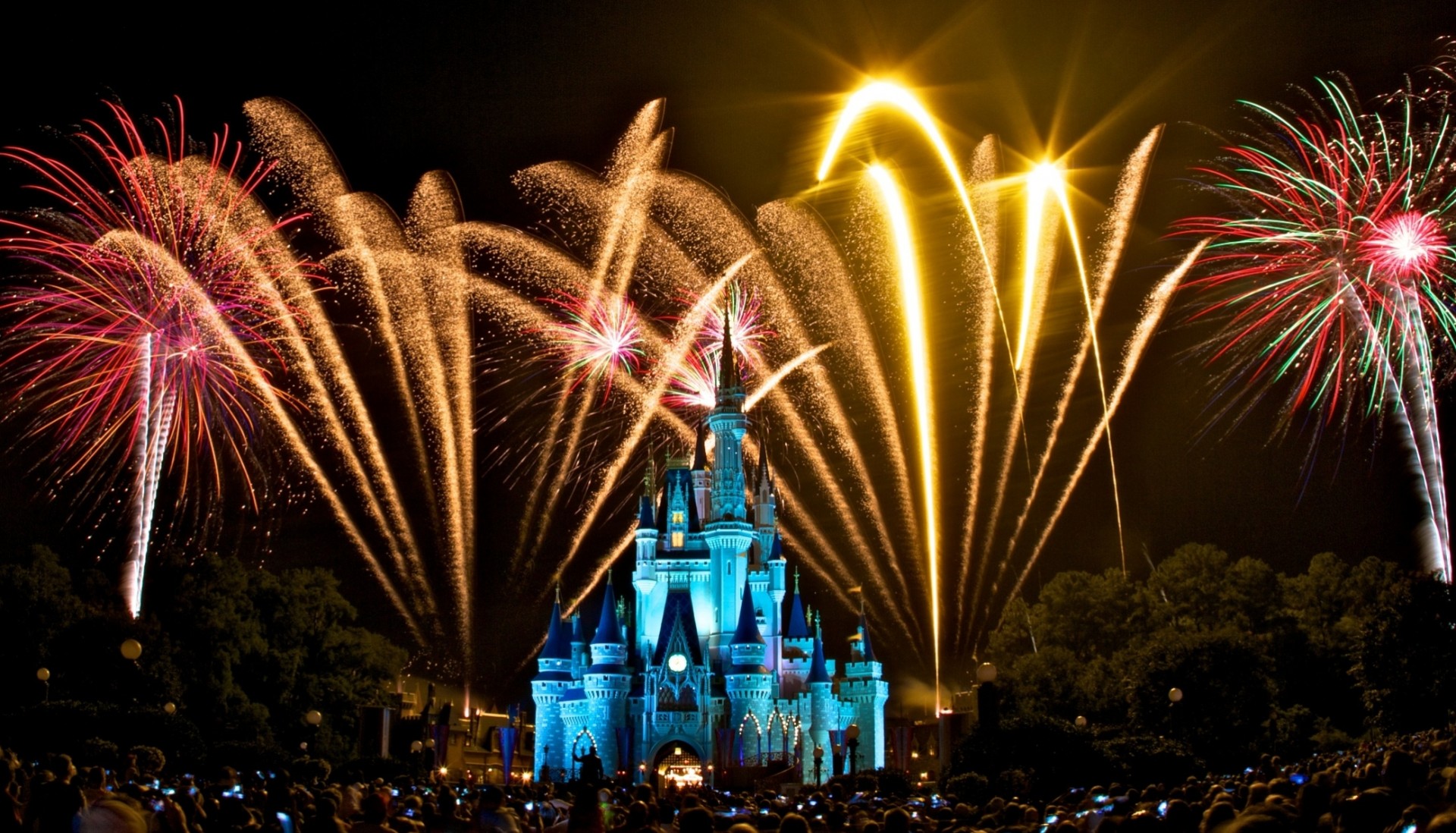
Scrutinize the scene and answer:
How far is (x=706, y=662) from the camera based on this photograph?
87438 mm

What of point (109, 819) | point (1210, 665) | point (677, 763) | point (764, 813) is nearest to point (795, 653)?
point (677, 763)

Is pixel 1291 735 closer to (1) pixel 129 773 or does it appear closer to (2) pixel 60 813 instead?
(1) pixel 129 773

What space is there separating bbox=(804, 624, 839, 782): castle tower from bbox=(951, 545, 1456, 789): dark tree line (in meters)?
10.5

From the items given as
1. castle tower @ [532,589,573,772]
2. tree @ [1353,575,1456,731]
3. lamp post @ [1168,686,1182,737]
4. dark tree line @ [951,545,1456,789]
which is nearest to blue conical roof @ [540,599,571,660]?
castle tower @ [532,589,573,772]

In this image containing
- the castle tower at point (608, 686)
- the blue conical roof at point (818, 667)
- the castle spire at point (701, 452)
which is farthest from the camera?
the castle spire at point (701, 452)

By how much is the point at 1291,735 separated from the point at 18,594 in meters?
54.8

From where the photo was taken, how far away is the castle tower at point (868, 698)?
90.7 metres

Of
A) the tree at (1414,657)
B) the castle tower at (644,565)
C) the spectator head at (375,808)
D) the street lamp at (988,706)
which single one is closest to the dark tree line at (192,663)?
the castle tower at (644,565)

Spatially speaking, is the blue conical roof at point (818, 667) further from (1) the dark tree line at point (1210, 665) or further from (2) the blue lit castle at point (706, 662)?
(1) the dark tree line at point (1210, 665)

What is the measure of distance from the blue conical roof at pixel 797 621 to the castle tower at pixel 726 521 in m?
4.20

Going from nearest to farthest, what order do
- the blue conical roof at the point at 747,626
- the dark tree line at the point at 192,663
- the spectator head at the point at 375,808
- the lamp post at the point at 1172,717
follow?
the spectator head at the point at 375,808, the dark tree line at the point at 192,663, the lamp post at the point at 1172,717, the blue conical roof at the point at 747,626

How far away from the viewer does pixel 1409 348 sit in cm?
4125

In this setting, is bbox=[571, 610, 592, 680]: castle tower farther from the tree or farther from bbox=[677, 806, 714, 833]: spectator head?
bbox=[677, 806, 714, 833]: spectator head

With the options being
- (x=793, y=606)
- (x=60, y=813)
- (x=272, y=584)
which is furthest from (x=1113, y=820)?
(x=793, y=606)
